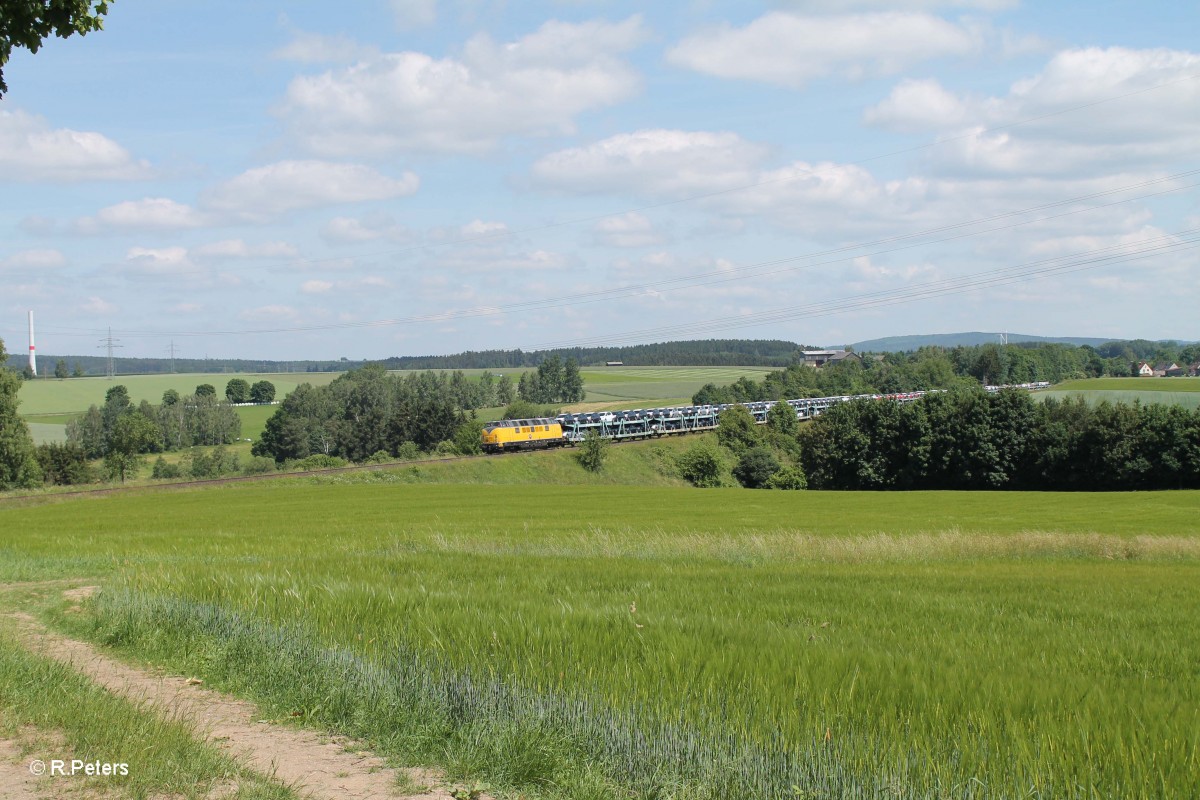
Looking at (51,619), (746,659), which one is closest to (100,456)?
(51,619)

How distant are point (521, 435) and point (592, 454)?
9423 millimetres

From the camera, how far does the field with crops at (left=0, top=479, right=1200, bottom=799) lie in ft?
20.1

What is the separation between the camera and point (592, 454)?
304 feet

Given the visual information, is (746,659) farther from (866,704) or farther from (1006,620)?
(1006,620)

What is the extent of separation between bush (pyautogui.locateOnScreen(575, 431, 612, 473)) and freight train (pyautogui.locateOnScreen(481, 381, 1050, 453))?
11.8 feet

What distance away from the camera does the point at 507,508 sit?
4659cm

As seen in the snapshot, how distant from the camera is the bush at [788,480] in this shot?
320 feet

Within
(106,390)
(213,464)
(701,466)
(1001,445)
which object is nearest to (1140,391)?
(1001,445)

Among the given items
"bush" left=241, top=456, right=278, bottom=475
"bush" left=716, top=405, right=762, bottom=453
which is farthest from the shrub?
"bush" left=716, top=405, right=762, bottom=453

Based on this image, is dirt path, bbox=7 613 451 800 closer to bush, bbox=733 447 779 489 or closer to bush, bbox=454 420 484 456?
bush, bbox=454 420 484 456

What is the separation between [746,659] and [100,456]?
138m

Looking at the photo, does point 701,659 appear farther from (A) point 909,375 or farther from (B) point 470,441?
(A) point 909,375

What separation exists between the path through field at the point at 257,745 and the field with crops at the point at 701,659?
0.28 metres

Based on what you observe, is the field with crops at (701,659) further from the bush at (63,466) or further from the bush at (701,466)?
the bush at (63,466)
